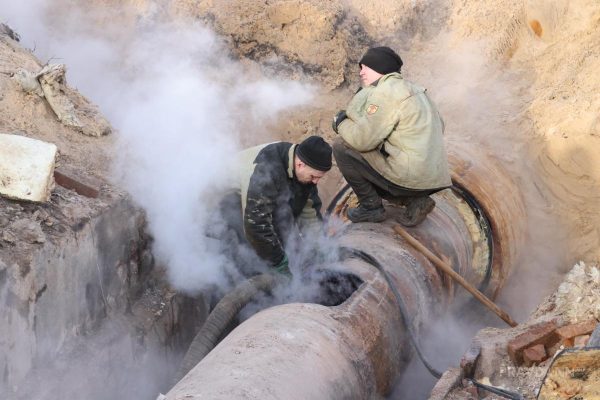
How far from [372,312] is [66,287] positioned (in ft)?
6.19

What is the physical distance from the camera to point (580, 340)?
406cm

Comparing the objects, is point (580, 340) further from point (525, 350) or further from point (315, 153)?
point (315, 153)

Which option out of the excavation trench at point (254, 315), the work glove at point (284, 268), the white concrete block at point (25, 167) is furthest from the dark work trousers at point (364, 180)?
the white concrete block at point (25, 167)

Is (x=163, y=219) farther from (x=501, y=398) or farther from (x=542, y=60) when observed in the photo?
(x=542, y=60)

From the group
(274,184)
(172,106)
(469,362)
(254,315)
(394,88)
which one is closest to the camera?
(254,315)

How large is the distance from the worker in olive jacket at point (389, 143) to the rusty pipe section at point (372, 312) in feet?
0.76

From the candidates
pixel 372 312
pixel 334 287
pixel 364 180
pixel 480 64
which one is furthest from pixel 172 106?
pixel 480 64

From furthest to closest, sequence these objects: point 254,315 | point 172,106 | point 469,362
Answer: point 172,106 → point 469,362 → point 254,315

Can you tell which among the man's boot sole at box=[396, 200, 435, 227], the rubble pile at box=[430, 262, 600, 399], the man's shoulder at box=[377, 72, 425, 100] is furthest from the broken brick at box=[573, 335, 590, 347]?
the man's shoulder at box=[377, 72, 425, 100]

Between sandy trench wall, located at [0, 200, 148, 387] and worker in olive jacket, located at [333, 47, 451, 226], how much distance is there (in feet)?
5.79

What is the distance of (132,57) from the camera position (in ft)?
24.5

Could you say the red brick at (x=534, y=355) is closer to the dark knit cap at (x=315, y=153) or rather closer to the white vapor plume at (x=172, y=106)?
the dark knit cap at (x=315, y=153)

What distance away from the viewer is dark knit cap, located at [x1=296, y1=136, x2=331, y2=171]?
479 cm

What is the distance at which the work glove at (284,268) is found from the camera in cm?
483
